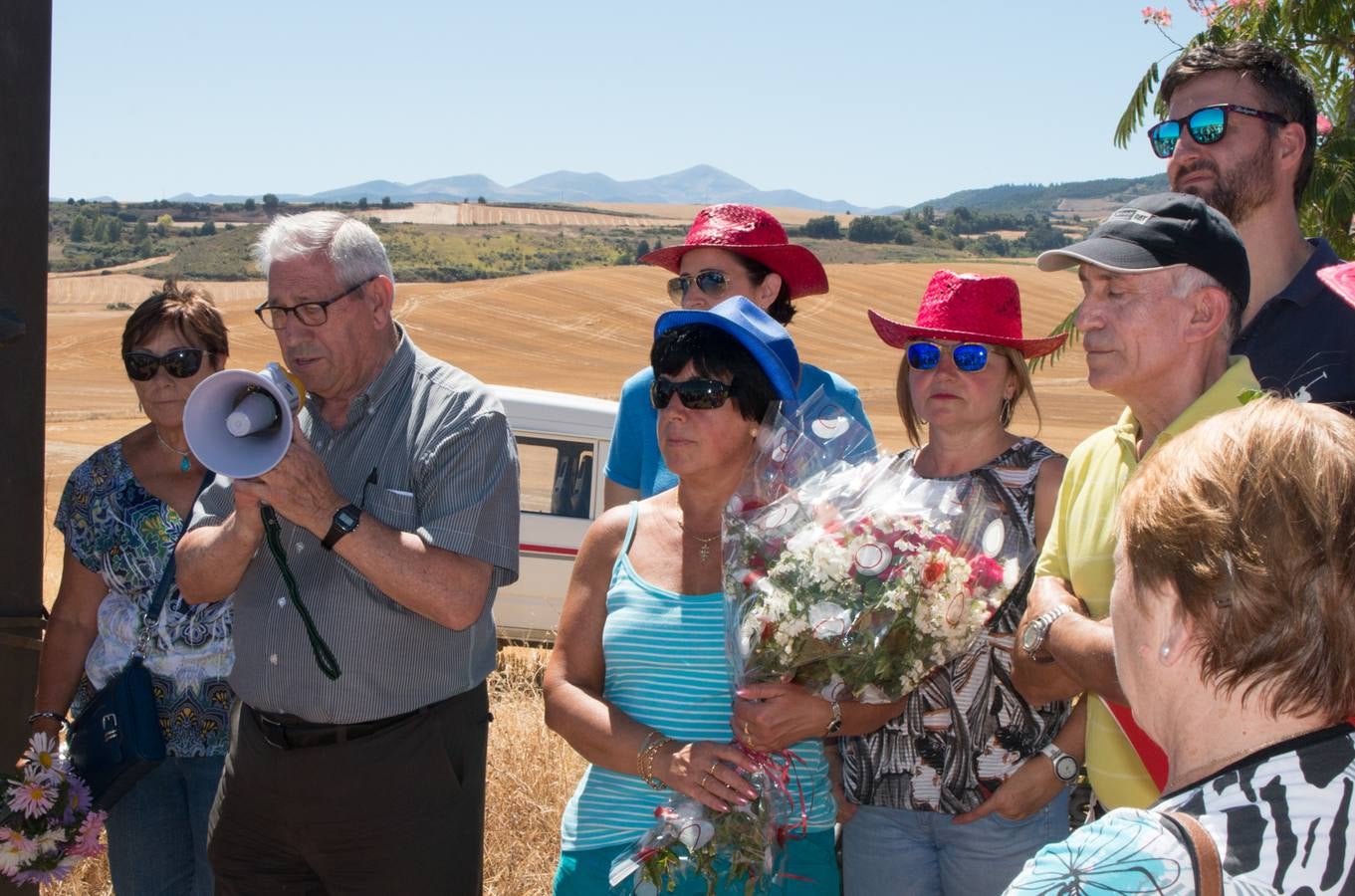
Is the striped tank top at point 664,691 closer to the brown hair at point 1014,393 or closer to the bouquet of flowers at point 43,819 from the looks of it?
the brown hair at point 1014,393

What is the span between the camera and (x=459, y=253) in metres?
85.1

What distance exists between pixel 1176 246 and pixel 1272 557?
134cm

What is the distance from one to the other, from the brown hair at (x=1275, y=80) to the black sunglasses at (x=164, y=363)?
115 inches

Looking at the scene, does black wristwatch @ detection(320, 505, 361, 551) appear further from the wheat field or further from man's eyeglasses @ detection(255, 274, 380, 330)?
the wheat field

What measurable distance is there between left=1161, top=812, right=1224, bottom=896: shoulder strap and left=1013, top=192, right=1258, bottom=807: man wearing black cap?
116cm

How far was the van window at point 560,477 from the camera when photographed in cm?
948

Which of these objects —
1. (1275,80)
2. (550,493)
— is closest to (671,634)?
(1275,80)

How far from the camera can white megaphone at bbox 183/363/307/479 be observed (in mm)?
2830

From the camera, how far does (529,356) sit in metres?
44.3

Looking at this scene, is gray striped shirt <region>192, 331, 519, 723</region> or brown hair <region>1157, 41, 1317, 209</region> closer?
gray striped shirt <region>192, 331, 519, 723</region>

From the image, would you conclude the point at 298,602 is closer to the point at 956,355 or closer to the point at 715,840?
the point at 715,840

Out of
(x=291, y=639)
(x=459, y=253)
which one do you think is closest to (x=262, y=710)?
(x=291, y=639)

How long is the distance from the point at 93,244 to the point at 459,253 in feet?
92.7

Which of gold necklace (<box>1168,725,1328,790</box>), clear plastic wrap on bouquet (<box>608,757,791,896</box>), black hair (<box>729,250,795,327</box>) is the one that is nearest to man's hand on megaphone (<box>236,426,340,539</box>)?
clear plastic wrap on bouquet (<box>608,757,791,896</box>)
